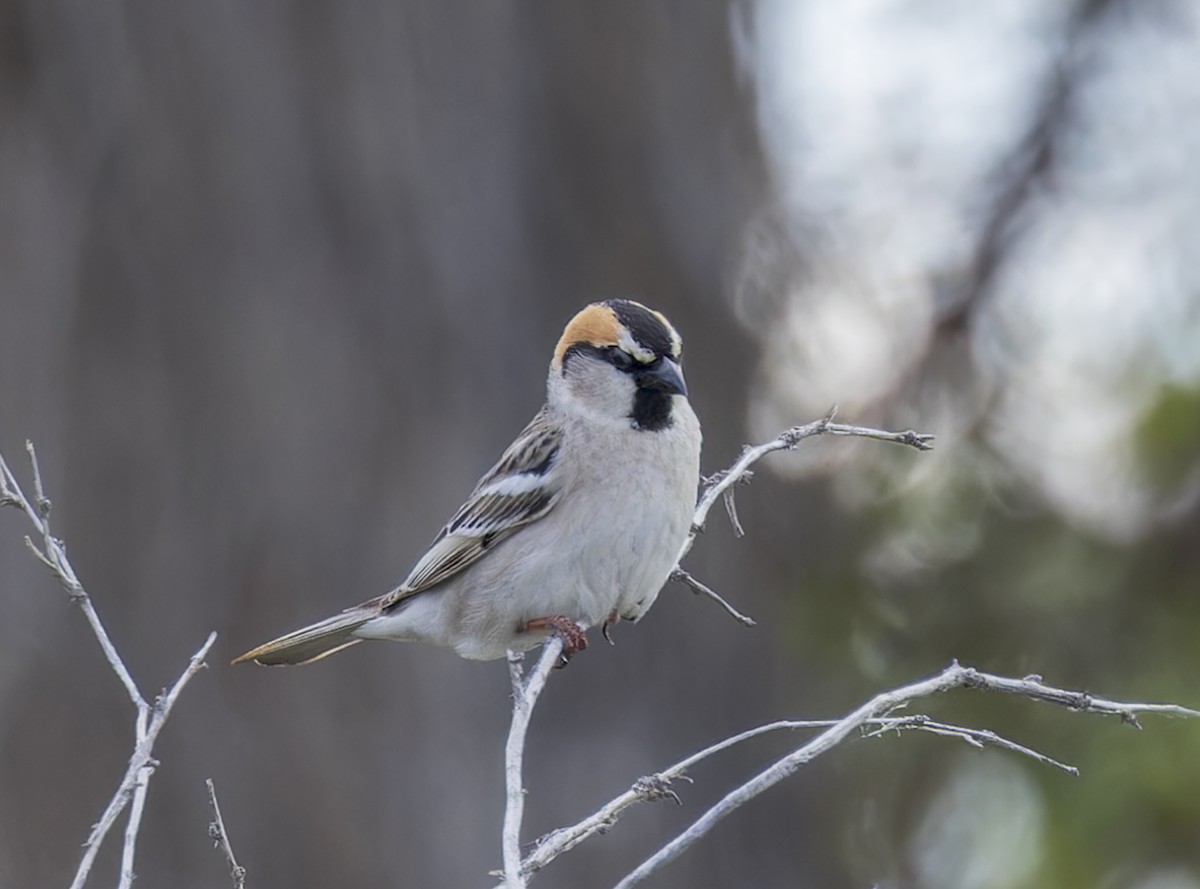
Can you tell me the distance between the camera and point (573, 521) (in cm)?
415

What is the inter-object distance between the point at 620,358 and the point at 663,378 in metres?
0.16

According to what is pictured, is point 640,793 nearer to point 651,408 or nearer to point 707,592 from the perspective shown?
point 707,592

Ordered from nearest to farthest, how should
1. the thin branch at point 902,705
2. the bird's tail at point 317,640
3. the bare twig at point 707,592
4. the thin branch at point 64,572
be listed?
the thin branch at point 902,705 → the thin branch at point 64,572 → the bare twig at point 707,592 → the bird's tail at point 317,640

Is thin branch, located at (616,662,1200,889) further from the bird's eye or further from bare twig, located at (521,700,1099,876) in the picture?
the bird's eye

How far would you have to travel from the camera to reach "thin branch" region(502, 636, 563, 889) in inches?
97.3

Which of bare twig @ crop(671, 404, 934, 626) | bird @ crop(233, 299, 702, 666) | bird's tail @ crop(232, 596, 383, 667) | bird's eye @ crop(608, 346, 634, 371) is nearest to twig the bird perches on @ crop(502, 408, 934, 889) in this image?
bare twig @ crop(671, 404, 934, 626)

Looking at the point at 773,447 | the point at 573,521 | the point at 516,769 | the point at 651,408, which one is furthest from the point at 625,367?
the point at 516,769

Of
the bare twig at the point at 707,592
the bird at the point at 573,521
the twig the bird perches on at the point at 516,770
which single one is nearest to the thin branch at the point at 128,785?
the twig the bird perches on at the point at 516,770

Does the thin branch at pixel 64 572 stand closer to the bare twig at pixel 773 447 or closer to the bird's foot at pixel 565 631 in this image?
the bare twig at pixel 773 447

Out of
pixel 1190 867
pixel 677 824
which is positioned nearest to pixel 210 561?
pixel 677 824

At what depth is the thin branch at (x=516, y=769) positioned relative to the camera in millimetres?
2471

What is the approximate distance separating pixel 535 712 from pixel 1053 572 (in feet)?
6.66

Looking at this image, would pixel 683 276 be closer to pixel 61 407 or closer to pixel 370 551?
pixel 370 551

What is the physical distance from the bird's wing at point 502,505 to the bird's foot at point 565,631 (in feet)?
0.96
